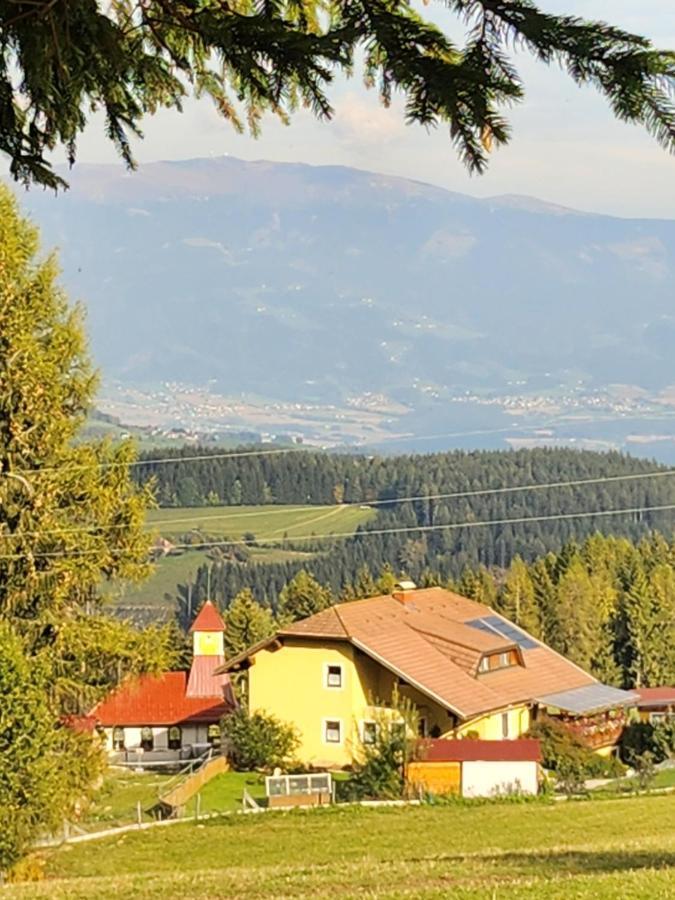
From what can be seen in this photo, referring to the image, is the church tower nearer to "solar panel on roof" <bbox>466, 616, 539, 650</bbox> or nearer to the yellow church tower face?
the yellow church tower face

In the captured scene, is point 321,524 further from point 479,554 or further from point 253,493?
point 479,554

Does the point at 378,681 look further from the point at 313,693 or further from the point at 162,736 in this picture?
the point at 162,736

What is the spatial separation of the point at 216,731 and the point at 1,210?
34098mm

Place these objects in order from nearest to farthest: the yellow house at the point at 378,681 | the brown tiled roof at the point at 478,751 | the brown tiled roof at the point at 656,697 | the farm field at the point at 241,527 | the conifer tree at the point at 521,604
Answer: the brown tiled roof at the point at 478,751 → the yellow house at the point at 378,681 → the brown tiled roof at the point at 656,697 → the conifer tree at the point at 521,604 → the farm field at the point at 241,527

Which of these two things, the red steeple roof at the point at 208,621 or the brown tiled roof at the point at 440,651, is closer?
the brown tiled roof at the point at 440,651

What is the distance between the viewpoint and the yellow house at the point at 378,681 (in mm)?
36875

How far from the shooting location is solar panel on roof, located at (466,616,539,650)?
4412 cm

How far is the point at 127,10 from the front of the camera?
20.2 feet

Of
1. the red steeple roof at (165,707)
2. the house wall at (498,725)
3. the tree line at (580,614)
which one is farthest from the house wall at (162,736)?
the house wall at (498,725)

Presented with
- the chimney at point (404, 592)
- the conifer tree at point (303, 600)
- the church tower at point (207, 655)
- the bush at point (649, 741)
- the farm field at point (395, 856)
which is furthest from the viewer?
the conifer tree at point (303, 600)

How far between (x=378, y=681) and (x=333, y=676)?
4.68 feet

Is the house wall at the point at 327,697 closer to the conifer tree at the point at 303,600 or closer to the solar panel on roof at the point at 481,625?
the solar panel on roof at the point at 481,625

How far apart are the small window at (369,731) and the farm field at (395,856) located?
4.97 m

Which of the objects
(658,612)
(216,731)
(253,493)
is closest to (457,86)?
(216,731)
